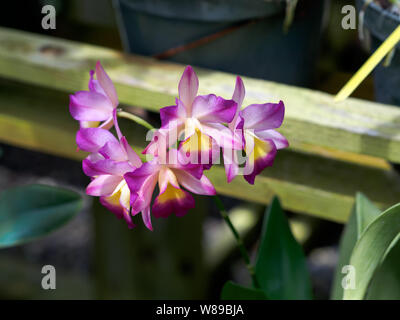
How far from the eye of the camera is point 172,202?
1.39 ft

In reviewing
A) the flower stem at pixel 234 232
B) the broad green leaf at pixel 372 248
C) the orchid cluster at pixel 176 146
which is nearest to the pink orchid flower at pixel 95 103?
the orchid cluster at pixel 176 146

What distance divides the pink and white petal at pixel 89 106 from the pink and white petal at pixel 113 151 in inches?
1.4

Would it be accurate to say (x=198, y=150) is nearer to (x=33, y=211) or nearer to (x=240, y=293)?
(x=240, y=293)

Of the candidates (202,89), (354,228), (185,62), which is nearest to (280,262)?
(354,228)

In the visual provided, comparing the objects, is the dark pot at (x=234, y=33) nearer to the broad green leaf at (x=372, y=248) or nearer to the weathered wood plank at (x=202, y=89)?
the weathered wood plank at (x=202, y=89)

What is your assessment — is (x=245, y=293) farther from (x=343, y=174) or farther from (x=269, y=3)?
(x=269, y=3)

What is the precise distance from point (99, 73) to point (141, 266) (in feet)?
2.95

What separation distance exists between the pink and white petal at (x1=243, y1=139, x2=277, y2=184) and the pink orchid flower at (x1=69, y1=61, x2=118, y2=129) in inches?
4.3

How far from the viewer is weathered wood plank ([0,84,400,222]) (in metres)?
0.70

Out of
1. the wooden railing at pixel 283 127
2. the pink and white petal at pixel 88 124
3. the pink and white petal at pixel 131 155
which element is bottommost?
the pink and white petal at pixel 131 155

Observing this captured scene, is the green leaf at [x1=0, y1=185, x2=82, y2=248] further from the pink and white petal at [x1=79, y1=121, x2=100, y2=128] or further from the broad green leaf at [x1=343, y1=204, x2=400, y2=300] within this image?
the broad green leaf at [x1=343, y1=204, x2=400, y2=300]

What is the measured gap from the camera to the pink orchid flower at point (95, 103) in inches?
17.0

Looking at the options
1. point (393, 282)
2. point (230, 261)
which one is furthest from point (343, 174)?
point (230, 261)

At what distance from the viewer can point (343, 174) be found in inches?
28.9
